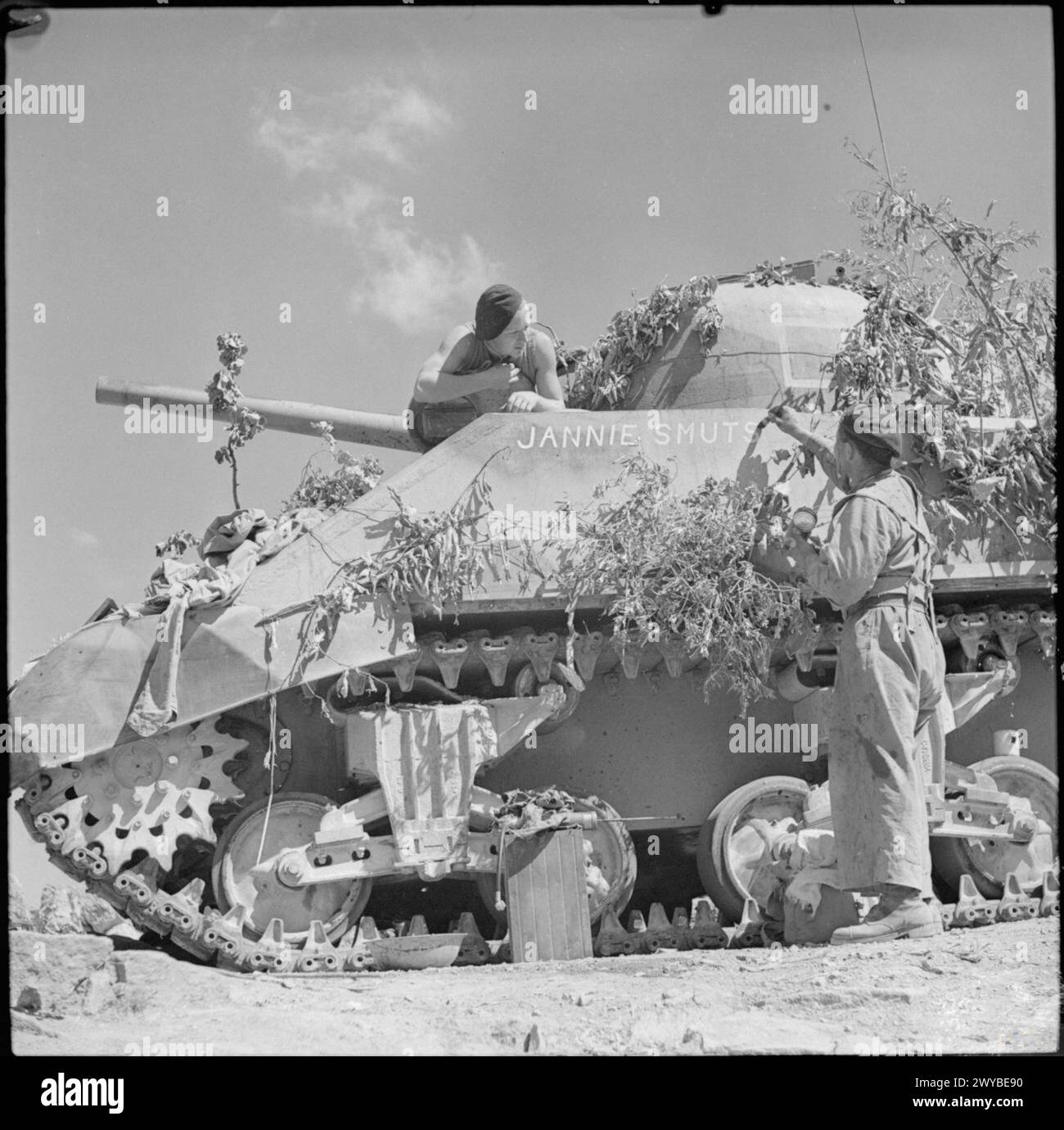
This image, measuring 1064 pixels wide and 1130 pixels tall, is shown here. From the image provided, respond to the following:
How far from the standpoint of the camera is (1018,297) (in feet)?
35.1

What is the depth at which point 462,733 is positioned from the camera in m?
9.76

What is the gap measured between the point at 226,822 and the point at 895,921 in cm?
404

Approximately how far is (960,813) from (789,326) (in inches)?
141

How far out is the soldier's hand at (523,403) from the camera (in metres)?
10.5

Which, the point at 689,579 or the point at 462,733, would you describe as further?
the point at 462,733

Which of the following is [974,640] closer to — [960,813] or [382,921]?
[960,813]

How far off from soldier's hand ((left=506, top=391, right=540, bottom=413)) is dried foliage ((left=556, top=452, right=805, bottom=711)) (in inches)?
42.1

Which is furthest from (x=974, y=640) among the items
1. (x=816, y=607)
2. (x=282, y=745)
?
(x=282, y=745)
